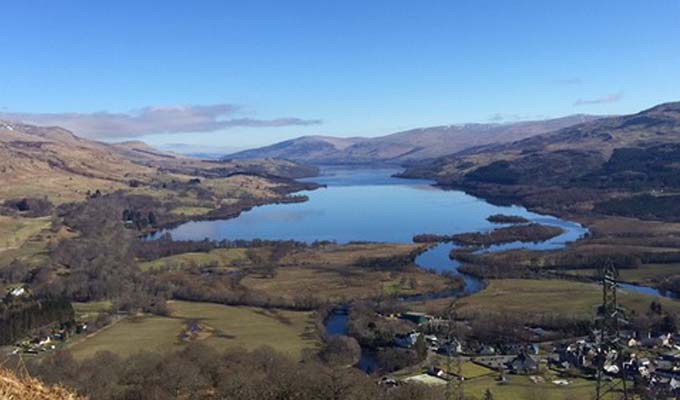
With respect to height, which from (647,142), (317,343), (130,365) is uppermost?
(647,142)

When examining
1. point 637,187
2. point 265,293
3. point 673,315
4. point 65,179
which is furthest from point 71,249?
point 637,187

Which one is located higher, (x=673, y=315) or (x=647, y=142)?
(x=647, y=142)

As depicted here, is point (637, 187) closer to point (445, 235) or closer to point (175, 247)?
point (445, 235)

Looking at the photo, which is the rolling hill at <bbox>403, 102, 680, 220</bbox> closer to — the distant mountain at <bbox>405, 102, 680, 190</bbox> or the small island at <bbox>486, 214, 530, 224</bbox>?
the distant mountain at <bbox>405, 102, 680, 190</bbox>

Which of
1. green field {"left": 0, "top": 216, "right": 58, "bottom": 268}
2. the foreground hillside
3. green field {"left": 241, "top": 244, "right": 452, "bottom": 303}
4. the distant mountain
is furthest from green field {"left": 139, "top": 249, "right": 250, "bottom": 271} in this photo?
the distant mountain

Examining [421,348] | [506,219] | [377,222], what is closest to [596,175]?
[506,219]

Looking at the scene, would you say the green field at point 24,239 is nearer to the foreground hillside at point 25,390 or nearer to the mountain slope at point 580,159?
the foreground hillside at point 25,390

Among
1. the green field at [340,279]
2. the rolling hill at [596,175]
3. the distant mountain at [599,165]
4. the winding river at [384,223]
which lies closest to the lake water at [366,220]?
the winding river at [384,223]
